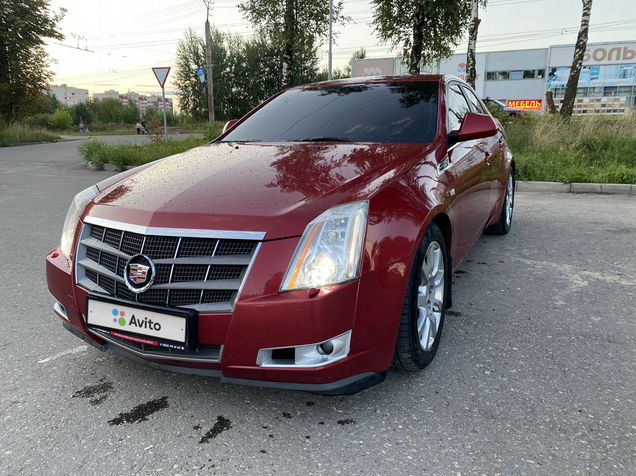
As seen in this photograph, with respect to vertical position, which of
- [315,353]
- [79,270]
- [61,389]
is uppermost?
[79,270]

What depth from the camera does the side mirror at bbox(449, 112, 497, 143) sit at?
301cm

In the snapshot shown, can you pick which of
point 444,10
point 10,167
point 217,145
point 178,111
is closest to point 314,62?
point 178,111

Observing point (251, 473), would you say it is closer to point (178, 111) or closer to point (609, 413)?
point (609, 413)

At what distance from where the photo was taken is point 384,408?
2223mm

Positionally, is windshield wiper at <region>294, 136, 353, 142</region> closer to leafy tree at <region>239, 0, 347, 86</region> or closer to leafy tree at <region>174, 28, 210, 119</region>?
leafy tree at <region>239, 0, 347, 86</region>

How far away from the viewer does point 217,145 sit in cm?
342

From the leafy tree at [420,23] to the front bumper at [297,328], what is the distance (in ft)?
45.7

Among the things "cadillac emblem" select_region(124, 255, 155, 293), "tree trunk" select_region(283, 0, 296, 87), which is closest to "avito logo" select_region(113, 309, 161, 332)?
"cadillac emblem" select_region(124, 255, 155, 293)

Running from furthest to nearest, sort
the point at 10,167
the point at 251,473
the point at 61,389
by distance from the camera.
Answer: the point at 10,167, the point at 61,389, the point at 251,473

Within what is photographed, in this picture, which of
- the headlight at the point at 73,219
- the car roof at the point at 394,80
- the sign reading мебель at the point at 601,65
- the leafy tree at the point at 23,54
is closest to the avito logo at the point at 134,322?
the headlight at the point at 73,219

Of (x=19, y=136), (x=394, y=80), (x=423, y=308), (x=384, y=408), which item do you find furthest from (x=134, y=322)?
(x=19, y=136)

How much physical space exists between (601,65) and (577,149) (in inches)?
A: 1707

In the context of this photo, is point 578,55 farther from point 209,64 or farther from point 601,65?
point 601,65

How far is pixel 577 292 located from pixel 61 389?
339 centimetres
